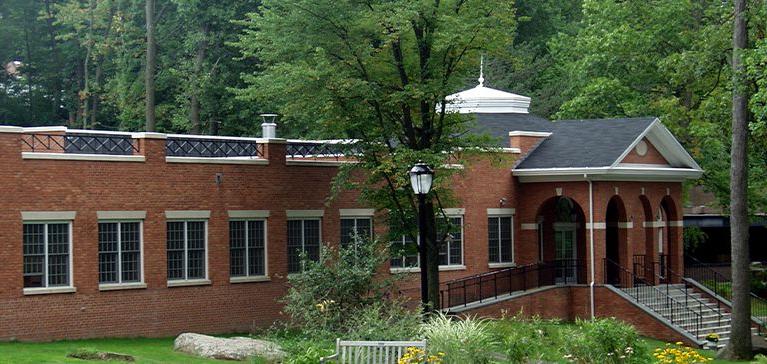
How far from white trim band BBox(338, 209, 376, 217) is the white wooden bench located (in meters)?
14.5

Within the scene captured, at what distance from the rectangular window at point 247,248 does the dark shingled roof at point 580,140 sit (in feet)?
30.6

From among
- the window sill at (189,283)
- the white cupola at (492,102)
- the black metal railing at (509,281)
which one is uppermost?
the white cupola at (492,102)

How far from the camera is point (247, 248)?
34875 mm

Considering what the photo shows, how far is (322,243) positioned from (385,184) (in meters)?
2.57

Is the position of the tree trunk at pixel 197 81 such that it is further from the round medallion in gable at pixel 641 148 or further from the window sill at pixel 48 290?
the window sill at pixel 48 290

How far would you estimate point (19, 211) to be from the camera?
29188 mm

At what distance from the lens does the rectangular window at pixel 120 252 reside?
31344mm

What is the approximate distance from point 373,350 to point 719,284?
31756 mm

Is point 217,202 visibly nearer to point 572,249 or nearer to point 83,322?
point 83,322

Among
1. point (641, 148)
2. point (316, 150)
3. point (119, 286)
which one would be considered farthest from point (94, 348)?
point (641, 148)

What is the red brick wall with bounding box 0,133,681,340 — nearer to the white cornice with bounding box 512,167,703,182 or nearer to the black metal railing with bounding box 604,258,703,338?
the white cornice with bounding box 512,167,703,182

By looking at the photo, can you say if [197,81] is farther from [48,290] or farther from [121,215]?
[48,290]

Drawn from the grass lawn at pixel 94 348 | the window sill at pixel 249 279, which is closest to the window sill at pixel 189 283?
the window sill at pixel 249 279

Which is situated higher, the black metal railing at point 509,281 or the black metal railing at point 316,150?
the black metal railing at point 316,150
